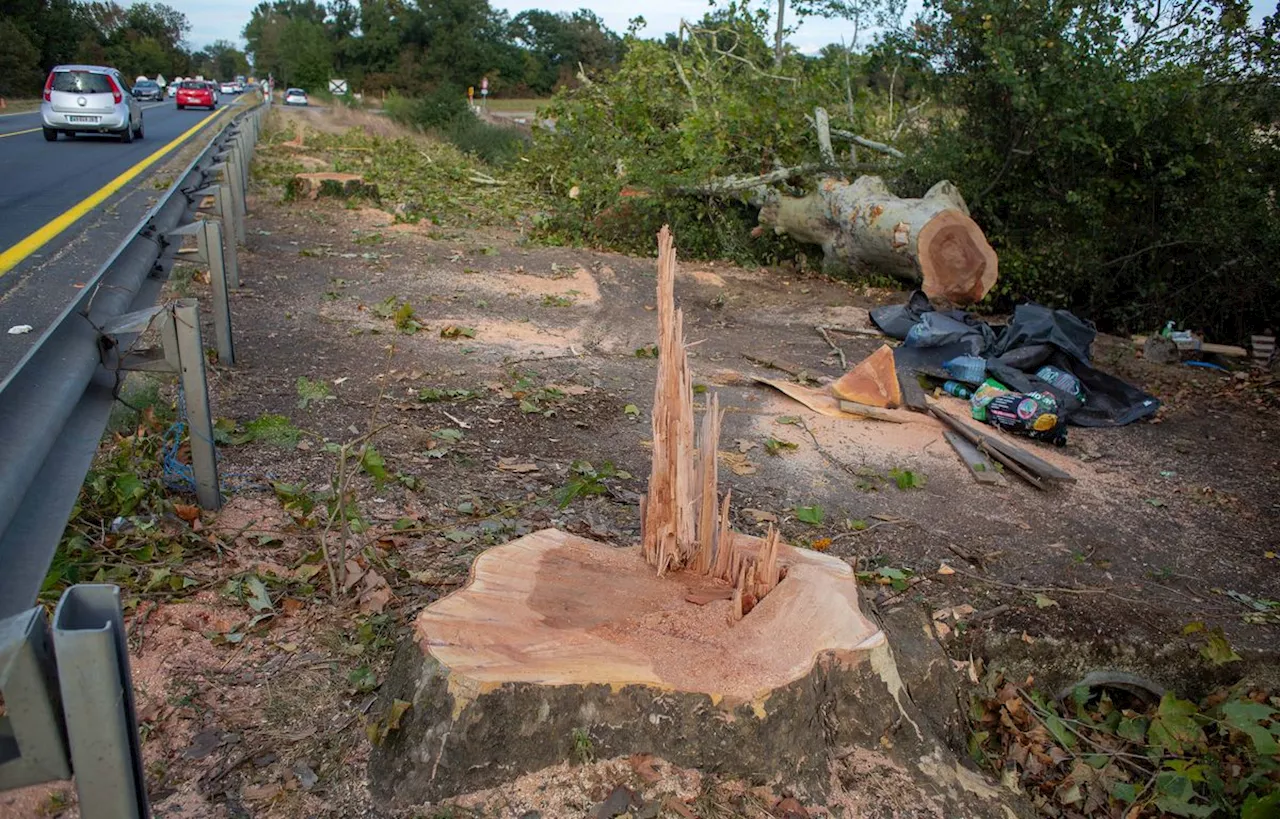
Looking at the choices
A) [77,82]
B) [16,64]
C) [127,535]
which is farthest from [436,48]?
[127,535]

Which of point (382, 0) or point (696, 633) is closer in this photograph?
point (696, 633)

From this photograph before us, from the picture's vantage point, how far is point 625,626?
264 cm

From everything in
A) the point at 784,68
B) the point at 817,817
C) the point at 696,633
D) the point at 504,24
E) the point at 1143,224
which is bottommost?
the point at 817,817

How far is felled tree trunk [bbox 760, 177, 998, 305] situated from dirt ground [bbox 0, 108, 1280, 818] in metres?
1.51

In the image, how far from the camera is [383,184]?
1559 cm

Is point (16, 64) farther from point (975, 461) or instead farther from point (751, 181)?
point (975, 461)

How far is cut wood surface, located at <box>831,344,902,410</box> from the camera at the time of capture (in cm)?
642

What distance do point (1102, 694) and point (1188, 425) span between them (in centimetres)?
399

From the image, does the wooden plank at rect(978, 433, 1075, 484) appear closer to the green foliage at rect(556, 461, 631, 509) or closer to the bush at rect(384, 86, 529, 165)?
the green foliage at rect(556, 461, 631, 509)

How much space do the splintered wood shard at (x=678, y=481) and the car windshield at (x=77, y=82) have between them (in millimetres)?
21015

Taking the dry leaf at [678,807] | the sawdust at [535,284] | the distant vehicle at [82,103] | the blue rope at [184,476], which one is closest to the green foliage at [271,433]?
the blue rope at [184,476]

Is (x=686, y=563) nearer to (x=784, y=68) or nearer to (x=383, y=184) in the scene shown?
(x=784, y=68)

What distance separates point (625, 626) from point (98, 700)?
1621 mm

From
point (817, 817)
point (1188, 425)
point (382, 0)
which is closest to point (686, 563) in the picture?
point (817, 817)
